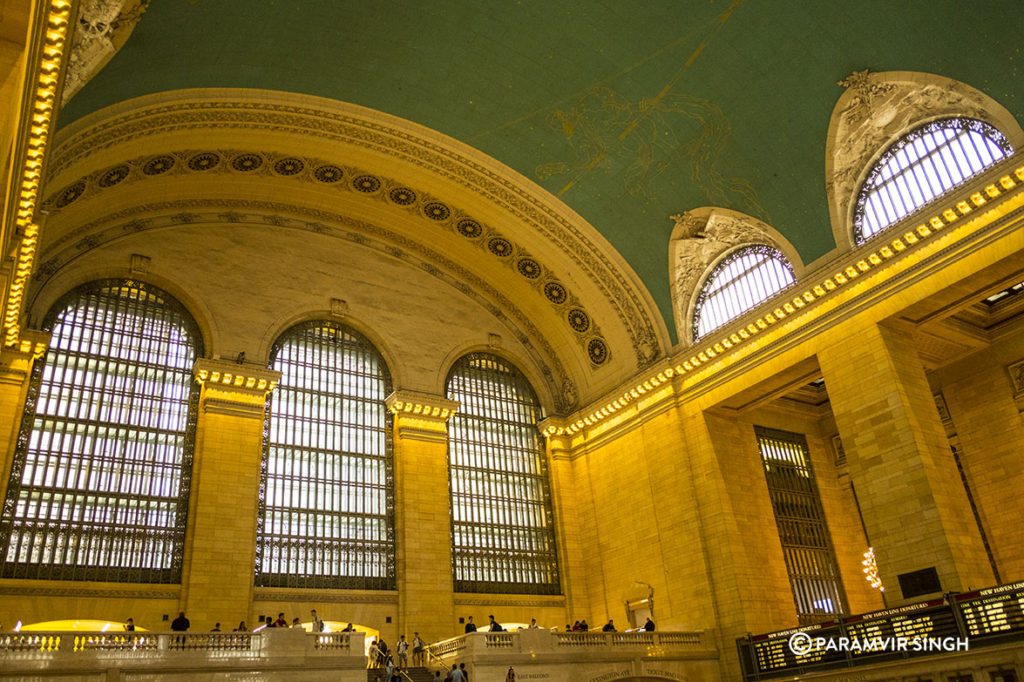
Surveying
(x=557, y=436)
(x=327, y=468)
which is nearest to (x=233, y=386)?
(x=327, y=468)

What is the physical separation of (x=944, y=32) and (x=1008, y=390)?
1040cm

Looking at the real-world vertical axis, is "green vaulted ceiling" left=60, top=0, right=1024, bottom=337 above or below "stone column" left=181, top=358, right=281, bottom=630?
above

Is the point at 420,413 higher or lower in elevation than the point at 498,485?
higher

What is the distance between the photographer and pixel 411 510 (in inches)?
899

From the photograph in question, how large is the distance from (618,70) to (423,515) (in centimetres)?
1351

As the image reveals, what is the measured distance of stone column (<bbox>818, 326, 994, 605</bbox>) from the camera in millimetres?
16344

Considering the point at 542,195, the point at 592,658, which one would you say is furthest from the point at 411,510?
the point at 542,195

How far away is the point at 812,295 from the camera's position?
1995 centimetres

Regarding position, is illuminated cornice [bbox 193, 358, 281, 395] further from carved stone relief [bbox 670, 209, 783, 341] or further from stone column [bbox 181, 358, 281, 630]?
carved stone relief [bbox 670, 209, 783, 341]

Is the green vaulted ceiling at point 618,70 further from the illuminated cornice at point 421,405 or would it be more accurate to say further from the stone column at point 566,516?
the stone column at point 566,516

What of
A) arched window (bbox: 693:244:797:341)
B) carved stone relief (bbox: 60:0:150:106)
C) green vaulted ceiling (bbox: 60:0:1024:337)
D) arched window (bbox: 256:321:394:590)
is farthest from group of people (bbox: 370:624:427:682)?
green vaulted ceiling (bbox: 60:0:1024:337)

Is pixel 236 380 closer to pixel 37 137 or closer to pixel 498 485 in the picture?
pixel 498 485

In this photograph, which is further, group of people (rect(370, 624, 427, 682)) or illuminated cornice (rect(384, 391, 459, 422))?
illuminated cornice (rect(384, 391, 459, 422))

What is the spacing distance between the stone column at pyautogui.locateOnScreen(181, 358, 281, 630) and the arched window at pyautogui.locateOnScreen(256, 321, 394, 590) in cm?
73
